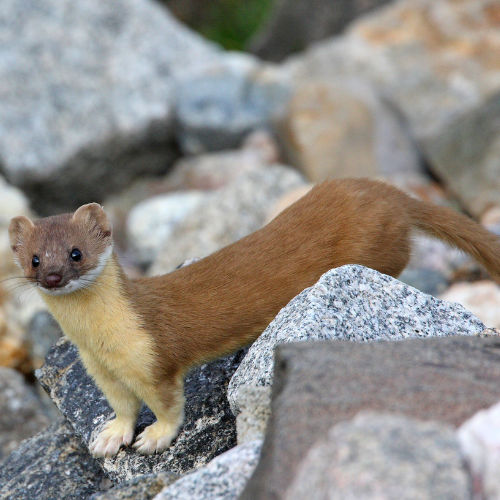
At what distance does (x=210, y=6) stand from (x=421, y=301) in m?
12.0

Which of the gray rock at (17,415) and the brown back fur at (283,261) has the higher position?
the brown back fur at (283,261)

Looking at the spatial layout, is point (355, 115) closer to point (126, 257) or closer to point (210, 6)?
point (126, 257)

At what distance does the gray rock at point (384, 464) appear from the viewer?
2113 mm

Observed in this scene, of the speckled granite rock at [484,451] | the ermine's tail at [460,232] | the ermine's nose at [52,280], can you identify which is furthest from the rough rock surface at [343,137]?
the speckled granite rock at [484,451]

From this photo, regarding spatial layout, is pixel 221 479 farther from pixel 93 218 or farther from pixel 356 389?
pixel 93 218

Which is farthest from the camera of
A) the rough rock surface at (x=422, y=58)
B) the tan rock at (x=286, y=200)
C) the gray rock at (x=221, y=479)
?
the rough rock surface at (x=422, y=58)

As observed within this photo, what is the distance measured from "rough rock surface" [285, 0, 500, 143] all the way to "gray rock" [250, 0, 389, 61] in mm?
1861

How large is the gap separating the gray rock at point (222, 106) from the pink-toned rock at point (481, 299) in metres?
4.55

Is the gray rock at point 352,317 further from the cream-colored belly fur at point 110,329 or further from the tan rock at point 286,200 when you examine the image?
the tan rock at point 286,200

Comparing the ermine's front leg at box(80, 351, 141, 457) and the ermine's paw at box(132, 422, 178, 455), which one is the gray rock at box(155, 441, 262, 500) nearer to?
the ermine's paw at box(132, 422, 178, 455)

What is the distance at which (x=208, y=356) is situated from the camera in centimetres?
394

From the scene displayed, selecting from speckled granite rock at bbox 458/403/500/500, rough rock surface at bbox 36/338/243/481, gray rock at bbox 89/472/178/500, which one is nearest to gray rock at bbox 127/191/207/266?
rough rock surface at bbox 36/338/243/481

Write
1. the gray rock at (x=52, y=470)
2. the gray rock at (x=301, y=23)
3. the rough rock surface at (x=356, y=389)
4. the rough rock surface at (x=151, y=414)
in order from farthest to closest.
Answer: the gray rock at (x=301, y=23), the gray rock at (x=52, y=470), the rough rock surface at (x=151, y=414), the rough rock surface at (x=356, y=389)

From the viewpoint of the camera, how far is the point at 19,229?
12.8 feet
